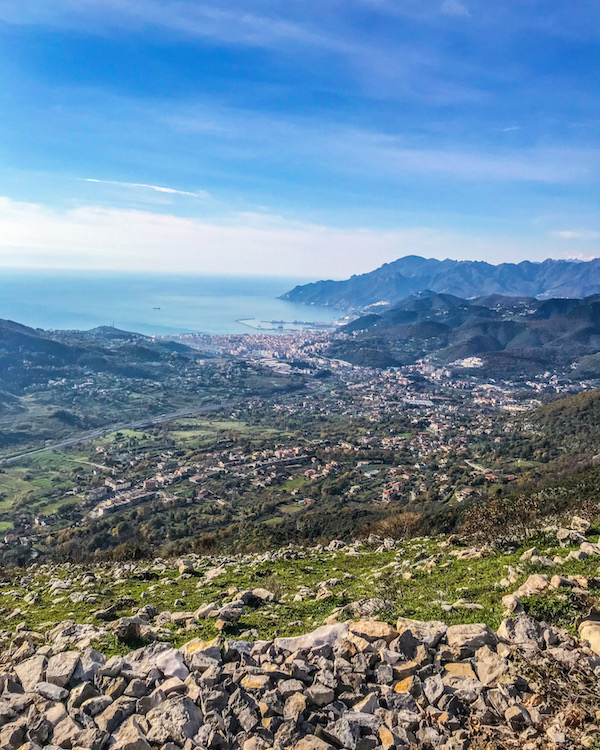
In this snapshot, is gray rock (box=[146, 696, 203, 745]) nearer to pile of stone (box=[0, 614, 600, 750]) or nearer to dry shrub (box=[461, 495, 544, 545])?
pile of stone (box=[0, 614, 600, 750])

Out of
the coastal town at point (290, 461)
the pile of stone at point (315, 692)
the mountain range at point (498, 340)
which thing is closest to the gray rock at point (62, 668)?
the pile of stone at point (315, 692)

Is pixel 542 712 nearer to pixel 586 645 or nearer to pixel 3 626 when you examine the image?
pixel 586 645

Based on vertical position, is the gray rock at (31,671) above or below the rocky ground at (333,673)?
below

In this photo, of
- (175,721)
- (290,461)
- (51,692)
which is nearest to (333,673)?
(175,721)

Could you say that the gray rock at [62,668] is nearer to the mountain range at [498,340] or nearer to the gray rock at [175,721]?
the gray rock at [175,721]

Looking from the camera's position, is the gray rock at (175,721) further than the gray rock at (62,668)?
No

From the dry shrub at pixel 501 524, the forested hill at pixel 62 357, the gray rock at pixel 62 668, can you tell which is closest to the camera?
the gray rock at pixel 62 668
